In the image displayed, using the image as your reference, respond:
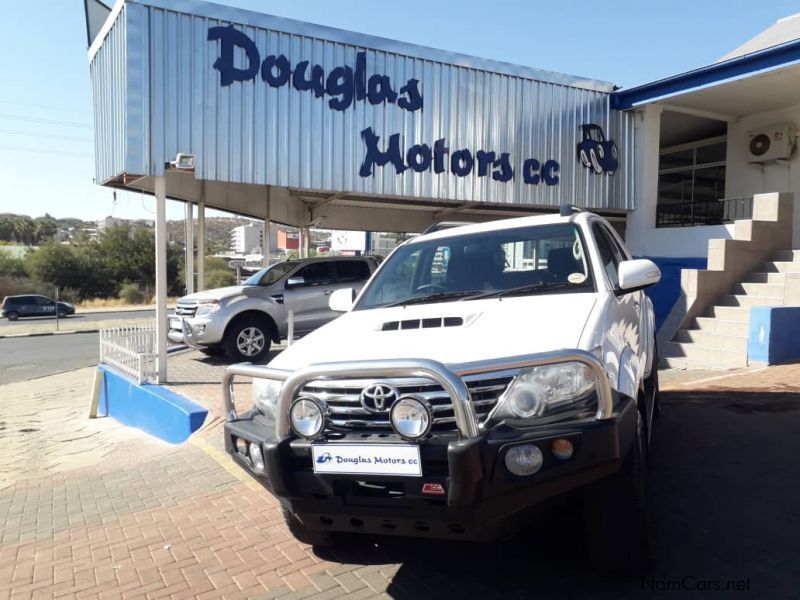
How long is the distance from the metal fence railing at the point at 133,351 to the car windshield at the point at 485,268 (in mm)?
5807

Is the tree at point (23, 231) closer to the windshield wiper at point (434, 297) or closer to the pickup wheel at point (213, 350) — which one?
the pickup wheel at point (213, 350)

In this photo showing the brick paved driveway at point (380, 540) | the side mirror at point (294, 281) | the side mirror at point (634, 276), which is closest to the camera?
the brick paved driveway at point (380, 540)

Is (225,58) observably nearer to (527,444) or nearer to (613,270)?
(613,270)

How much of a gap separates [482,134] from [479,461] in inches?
419

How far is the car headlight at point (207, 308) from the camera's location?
34.6 feet

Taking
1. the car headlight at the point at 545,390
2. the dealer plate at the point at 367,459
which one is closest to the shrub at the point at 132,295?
the dealer plate at the point at 367,459

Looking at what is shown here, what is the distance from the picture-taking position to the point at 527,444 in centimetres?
250

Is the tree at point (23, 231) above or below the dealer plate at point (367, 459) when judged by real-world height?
above

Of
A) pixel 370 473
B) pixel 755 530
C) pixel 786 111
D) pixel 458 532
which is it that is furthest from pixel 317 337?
pixel 786 111

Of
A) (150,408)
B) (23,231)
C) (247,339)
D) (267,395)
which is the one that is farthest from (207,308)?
(23,231)

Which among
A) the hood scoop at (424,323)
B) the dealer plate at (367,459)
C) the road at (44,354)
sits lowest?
the road at (44,354)

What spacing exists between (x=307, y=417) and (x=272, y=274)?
8936 mm

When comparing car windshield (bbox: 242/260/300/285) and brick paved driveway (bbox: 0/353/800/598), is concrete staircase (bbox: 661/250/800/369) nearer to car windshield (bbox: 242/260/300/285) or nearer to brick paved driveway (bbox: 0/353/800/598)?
brick paved driveway (bbox: 0/353/800/598)

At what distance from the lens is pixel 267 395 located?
10.3ft
